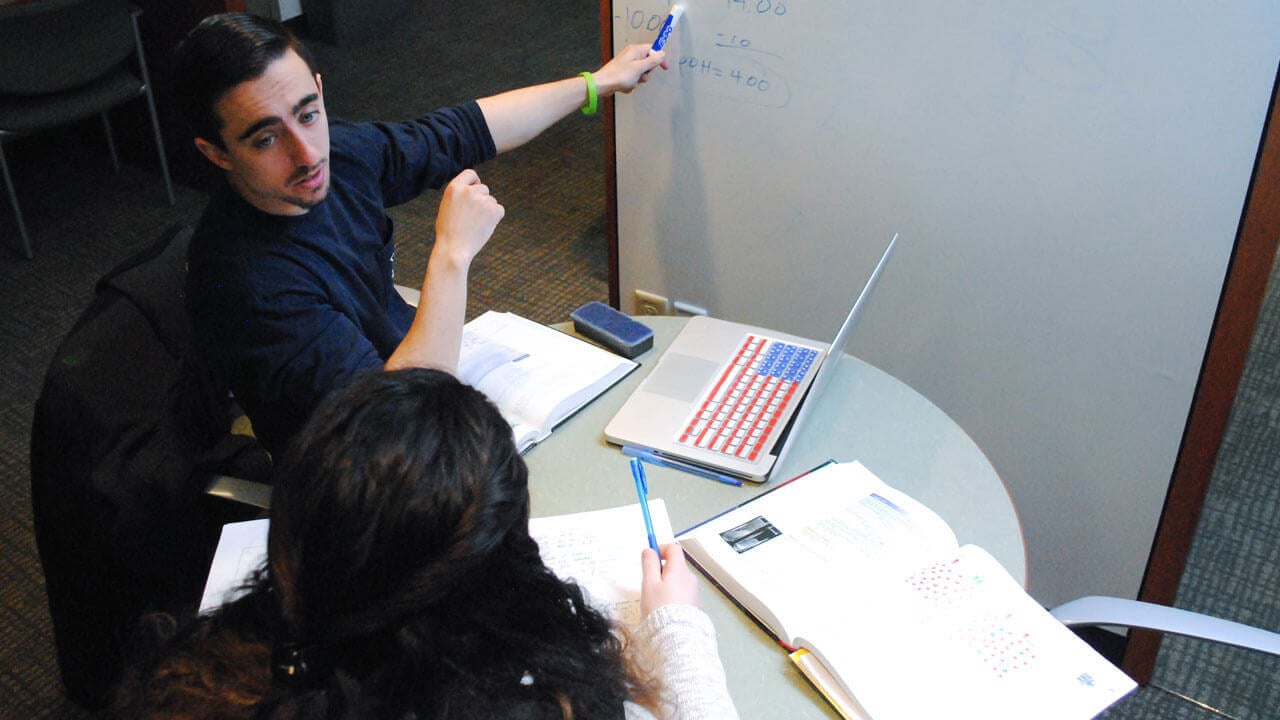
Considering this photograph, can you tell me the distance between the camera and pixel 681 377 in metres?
1.49

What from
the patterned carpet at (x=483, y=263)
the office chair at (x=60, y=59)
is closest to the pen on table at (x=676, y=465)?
the patterned carpet at (x=483, y=263)

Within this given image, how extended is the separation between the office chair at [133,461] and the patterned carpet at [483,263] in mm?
530

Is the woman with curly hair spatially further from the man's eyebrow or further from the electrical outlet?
the electrical outlet

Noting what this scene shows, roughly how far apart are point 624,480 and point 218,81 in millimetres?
693

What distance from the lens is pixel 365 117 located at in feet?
12.3

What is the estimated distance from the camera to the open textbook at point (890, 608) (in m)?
1.03

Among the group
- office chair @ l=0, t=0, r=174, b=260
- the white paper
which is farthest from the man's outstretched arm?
office chair @ l=0, t=0, r=174, b=260

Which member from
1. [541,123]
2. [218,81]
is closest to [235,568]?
[218,81]

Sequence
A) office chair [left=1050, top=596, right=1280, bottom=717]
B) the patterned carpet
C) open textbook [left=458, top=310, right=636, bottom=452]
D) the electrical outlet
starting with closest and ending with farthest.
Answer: office chair [left=1050, top=596, right=1280, bottom=717], open textbook [left=458, top=310, right=636, bottom=452], the patterned carpet, the electrical outlet

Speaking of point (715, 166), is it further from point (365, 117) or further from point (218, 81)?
point (365, 117)

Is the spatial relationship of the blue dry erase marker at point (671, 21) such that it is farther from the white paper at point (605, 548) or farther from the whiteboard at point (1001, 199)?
the white paper at point (605, 548)

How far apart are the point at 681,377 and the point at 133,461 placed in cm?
73

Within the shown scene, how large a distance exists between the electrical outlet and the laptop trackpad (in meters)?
0.64

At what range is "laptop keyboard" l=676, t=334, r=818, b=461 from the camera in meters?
1.37
